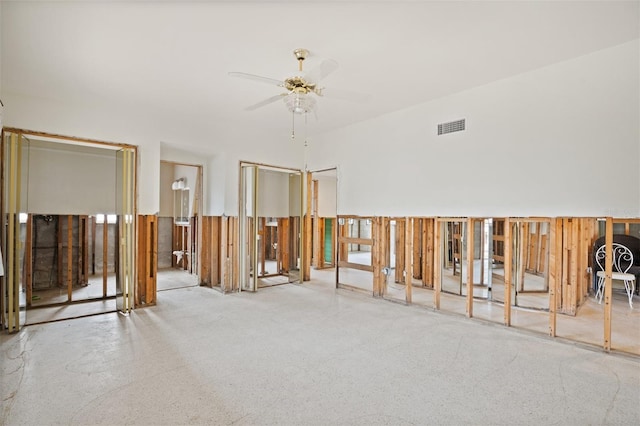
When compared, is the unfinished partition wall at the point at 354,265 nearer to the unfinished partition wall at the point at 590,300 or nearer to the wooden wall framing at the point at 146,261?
the unfinished partition wall at the point at 590,300

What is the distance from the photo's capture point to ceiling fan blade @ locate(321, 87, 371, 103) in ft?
13.2

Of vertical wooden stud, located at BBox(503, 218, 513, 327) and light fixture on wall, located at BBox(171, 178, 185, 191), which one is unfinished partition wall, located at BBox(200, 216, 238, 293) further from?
vertical wooden stud, located at BBox(503, 218, 513, 327)

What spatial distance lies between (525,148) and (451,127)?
0.99 metres

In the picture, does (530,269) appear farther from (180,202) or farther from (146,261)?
(180,202)

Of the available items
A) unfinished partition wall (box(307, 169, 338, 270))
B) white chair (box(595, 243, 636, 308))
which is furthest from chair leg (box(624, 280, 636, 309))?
unfinished partition wall (box(307, 169, 338, 270))

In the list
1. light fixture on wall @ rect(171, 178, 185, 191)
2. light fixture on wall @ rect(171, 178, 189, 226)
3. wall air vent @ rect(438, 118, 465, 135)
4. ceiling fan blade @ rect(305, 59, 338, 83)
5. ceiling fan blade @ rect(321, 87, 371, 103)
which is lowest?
light fixture on wall @ rect(171, 178, 189, 226)

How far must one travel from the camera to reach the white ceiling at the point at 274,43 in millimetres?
2566

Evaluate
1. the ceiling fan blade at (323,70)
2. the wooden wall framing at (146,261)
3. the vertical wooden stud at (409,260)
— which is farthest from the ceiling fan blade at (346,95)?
the wooden wall framing at (146,261)

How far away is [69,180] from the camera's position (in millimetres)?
4555

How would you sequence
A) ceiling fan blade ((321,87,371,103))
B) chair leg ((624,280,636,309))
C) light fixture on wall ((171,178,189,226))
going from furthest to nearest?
light fixture on wall ((171,178,189,226)) < chair leg ((624,280,636,309)) < ceiling fan blade ((321,87,371,103))

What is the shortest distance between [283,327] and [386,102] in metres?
3.34

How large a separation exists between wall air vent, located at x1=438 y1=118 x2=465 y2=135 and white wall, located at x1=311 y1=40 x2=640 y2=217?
77 mm

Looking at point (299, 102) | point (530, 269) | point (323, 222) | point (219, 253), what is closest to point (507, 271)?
point (530, 269)

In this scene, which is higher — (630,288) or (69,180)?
(69,180)
